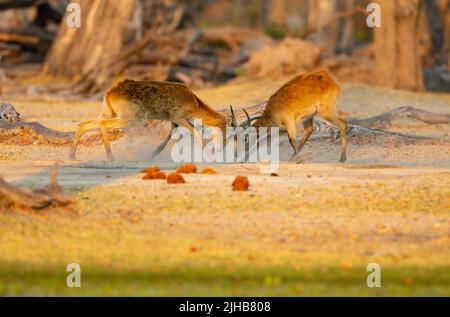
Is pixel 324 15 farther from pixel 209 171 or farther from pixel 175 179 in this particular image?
pixel 175 179

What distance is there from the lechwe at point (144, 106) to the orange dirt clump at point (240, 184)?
2716mm

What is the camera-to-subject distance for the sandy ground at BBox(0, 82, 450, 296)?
9.31 meters

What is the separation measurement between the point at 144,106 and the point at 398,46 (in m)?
13.6

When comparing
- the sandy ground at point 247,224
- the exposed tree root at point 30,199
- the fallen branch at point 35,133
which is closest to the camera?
the sandy ground at point 247,224

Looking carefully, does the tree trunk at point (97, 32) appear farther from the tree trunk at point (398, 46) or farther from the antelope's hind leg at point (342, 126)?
the antelope's hind leg at point (342, 126)

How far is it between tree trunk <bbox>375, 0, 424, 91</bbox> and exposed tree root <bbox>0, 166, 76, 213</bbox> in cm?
1686

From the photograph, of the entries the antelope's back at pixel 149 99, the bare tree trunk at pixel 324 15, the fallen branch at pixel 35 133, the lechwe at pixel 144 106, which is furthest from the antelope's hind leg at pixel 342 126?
the bare tree trunk at pixel 324 15

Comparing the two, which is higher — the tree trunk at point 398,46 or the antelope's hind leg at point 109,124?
the tree trunk at point 398,46

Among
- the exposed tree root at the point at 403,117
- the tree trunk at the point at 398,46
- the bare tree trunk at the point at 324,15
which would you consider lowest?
the exposed tree root at the point at 403,117

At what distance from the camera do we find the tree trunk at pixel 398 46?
86.7ft

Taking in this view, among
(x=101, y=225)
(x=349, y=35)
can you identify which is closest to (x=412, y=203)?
(x=101, y=225)

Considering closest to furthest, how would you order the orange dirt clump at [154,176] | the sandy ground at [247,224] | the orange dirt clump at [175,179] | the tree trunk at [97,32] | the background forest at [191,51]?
the sandy ground at [247,224], the orange dirt clump at [175,179], the orange dirt clump at [154,176], the background forest at [191,51], the tree trunk at [97,32]

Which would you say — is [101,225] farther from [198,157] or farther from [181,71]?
[181,71]
